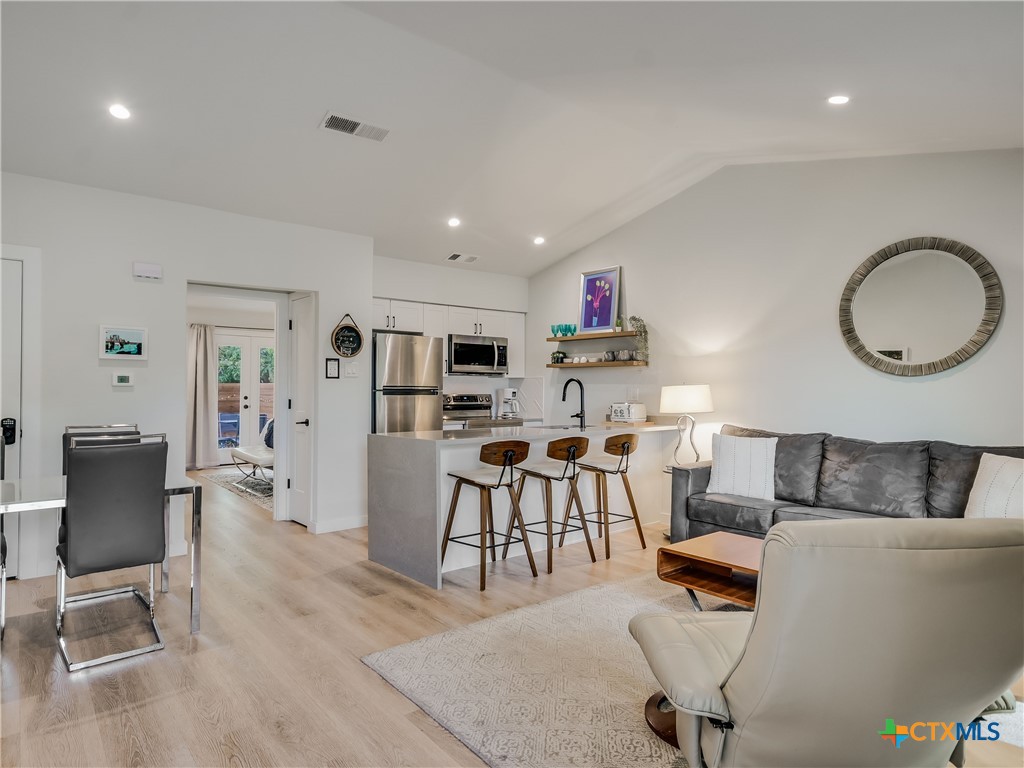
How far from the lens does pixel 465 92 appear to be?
3615 mm

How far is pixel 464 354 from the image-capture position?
6438mm

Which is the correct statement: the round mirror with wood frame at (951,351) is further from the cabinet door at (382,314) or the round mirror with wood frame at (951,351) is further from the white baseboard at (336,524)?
the white baseboard at (336,524)

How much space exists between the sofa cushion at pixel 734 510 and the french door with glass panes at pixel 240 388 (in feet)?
23.5

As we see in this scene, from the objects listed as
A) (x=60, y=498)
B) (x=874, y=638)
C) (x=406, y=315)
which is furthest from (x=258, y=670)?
(x=406, y=315)

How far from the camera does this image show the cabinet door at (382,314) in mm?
5883

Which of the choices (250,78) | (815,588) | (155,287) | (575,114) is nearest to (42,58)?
(250,78)

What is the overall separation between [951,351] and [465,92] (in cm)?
349

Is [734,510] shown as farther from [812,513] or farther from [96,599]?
[96,599]

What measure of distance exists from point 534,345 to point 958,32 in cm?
495

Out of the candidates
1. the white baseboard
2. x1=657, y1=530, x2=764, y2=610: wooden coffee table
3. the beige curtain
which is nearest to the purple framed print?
the white baseboard

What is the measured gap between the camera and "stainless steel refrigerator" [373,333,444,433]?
18.0 ft

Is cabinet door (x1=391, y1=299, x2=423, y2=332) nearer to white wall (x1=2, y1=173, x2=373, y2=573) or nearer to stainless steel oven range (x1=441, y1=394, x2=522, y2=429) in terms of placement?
white wall (x1=2, y1=173, x2=373, y2=573)

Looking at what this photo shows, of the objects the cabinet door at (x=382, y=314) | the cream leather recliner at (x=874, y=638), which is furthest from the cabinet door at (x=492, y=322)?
the cream leather recliner at (x=874, y=638)

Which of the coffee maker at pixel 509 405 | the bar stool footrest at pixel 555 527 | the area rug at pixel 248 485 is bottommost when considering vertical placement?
the area rug at pixel 248 485
